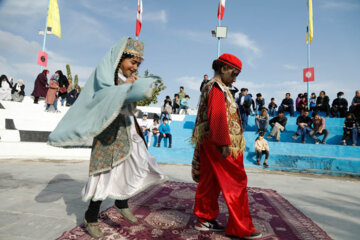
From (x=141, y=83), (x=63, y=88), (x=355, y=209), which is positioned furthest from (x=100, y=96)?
(x=63, y=88)

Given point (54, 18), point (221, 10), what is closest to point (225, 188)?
point (221, 10)

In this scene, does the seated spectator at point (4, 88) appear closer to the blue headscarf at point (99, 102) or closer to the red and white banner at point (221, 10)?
the blue headscarf at point (99, 102)

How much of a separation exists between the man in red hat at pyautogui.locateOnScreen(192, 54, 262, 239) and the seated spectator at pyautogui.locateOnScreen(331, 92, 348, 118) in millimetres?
11517

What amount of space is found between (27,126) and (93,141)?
8.63 m

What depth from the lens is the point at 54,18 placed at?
14.8m

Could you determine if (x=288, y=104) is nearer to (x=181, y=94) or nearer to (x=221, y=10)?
(x=181, y=94)

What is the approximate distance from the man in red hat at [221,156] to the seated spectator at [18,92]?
1301 centimetres

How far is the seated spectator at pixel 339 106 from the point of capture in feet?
36.2

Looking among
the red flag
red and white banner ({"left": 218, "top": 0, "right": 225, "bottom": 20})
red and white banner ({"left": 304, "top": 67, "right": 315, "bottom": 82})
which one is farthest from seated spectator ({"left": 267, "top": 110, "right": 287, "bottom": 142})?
the red flag

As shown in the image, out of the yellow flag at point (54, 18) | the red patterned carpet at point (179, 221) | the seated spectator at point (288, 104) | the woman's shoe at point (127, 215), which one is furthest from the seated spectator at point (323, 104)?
the yellow flag at point (54, 18)

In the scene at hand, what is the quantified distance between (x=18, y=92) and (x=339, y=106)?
54.3 ft

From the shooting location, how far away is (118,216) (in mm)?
2424

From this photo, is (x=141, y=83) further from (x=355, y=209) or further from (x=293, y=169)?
(x=293, y=169)

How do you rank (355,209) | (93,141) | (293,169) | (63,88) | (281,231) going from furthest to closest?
(63,88) → (293,169) → (355,209) → (281,231) → (93,141)
